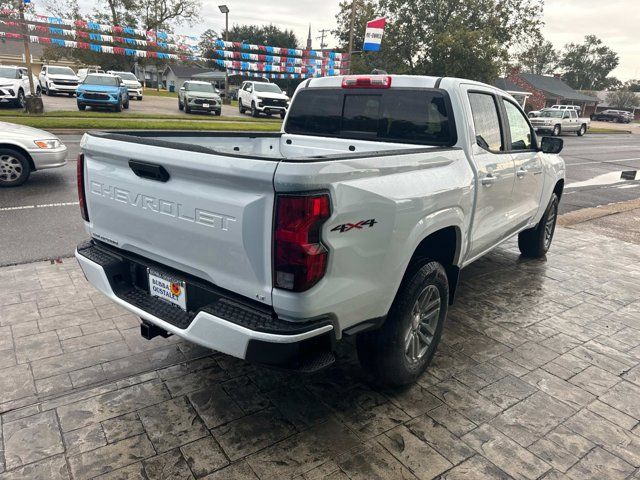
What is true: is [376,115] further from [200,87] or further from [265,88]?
[265,88]

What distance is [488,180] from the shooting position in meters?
3.75

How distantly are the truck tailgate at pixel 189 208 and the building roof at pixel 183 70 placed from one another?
77524mm

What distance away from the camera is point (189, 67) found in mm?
81000

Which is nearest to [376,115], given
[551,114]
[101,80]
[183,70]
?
[101,80]

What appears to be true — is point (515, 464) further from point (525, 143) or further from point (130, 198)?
point (525, 143)

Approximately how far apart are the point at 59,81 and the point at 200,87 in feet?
30.2

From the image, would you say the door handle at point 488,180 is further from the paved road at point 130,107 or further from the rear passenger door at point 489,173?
the paved road at point 130,107

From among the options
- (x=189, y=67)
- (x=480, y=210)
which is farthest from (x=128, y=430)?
(x=189, y=67)

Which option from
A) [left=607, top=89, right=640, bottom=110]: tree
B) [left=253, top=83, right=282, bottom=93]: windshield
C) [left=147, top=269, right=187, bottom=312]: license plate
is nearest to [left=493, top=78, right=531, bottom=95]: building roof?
[left=607, top=89, right=640, bottom=110]: tree

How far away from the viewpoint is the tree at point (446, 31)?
117 feet

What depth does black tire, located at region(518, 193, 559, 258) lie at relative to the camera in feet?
19.5

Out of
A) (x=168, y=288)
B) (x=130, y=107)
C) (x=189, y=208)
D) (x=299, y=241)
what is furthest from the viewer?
(x=130, y=107)

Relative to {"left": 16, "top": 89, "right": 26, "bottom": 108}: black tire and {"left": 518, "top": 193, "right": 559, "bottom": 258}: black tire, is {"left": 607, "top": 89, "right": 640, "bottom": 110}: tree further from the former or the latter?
{"left": 518, "top": 193, "right": 559, "bottom": 258}: black tire

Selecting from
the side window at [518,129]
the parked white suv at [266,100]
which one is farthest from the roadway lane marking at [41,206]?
the parked white suv at [266,100]
